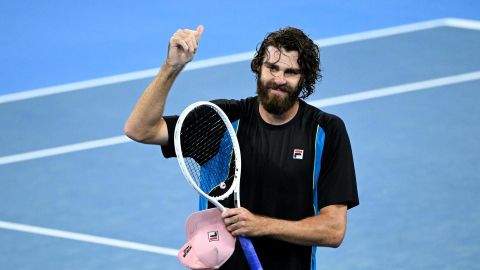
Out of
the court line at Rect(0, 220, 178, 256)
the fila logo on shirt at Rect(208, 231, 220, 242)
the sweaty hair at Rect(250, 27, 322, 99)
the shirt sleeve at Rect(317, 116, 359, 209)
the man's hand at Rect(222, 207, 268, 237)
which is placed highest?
the sweaty hair at Rect(250, 27, 322, 99)

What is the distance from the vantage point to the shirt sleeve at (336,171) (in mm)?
5316

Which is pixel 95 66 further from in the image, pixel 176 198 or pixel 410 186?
pixel 410 186

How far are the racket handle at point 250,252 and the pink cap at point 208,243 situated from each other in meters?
0.04

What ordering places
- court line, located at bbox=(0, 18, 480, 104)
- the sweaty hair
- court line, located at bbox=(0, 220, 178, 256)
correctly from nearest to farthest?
the sweaty hair → court line, located at bbox=(0, 220, 178, 256) → court line, located at bbox=(0, 18, 480, 104)

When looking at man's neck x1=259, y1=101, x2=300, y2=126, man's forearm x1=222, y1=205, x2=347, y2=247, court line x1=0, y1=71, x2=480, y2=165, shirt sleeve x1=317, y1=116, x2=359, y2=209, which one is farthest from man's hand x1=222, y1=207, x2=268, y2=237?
court line x1=0, y1=71, x2=480, y2=165

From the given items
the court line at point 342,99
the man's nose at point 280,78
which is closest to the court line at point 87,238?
the court line at point 342,99

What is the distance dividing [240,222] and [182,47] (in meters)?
0.80

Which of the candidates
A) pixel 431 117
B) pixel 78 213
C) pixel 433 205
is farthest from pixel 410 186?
pixel 78 213

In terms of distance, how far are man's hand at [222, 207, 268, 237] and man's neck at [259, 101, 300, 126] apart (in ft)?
1.89

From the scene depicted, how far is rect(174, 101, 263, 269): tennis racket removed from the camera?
17.6 feet

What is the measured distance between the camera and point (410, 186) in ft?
30.6

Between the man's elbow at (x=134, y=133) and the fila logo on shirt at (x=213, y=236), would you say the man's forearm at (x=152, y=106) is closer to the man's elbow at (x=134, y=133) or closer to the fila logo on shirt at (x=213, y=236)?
the man's elbow at (x=134, y=133)

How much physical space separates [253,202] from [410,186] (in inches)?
163

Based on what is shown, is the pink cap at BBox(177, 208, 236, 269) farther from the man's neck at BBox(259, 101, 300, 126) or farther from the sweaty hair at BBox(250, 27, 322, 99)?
the sweaty hair at BBox(250, 27, 322, 99)
